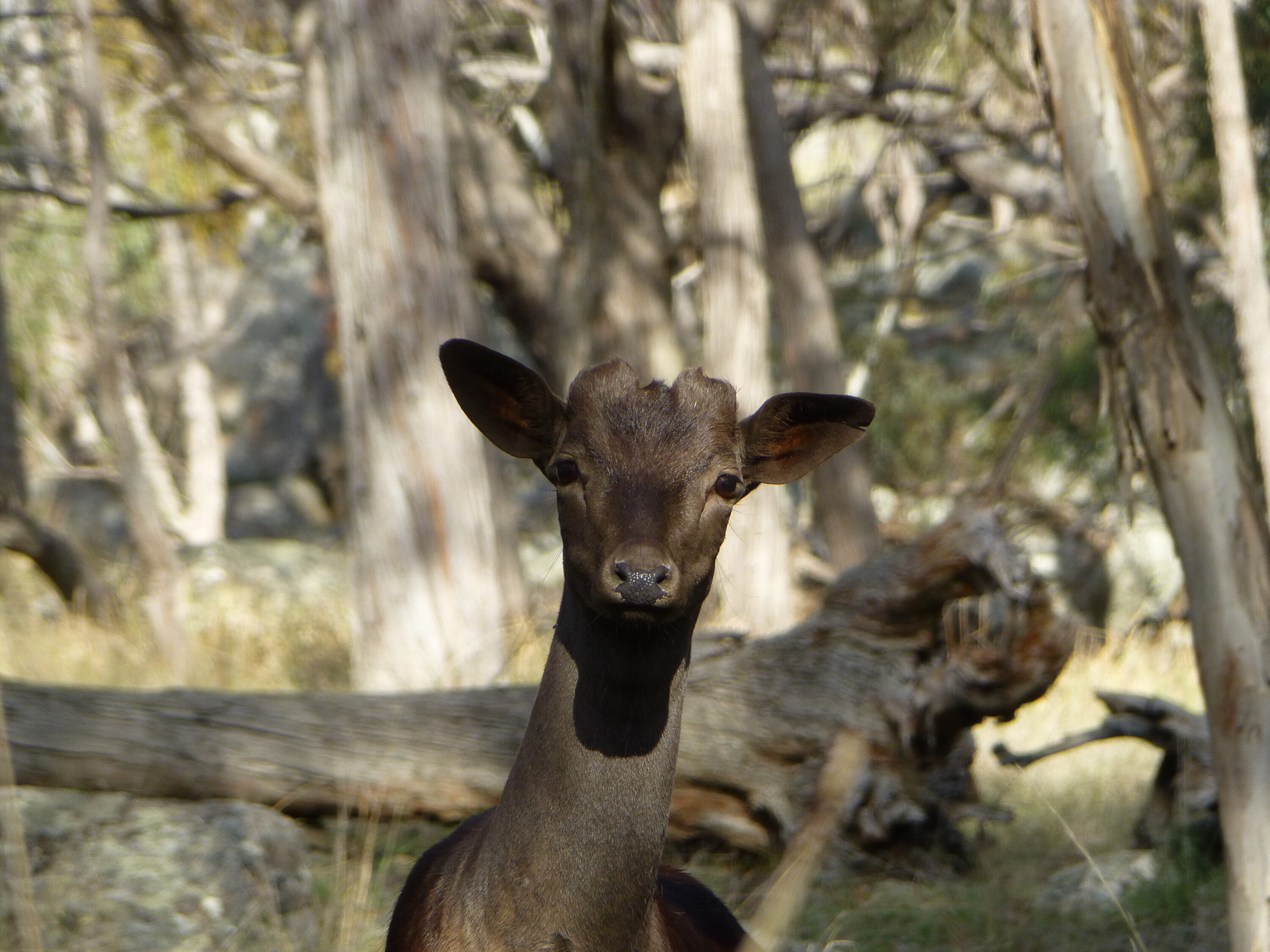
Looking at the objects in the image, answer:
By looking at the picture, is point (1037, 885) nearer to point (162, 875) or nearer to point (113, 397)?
point (162, 875)

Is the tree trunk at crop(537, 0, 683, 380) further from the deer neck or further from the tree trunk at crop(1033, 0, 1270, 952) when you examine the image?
the deer neck

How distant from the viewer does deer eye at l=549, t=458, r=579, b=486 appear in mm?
3109

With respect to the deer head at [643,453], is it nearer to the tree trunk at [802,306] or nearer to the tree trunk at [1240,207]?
the tree trunk at [1240,207]

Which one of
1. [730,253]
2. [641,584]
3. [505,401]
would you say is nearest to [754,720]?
[505,401]

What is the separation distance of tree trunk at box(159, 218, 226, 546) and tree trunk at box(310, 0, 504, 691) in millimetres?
14649

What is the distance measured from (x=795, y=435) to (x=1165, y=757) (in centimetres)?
341

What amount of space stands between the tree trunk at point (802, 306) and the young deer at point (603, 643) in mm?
8073

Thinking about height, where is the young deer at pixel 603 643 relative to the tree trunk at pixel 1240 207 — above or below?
below

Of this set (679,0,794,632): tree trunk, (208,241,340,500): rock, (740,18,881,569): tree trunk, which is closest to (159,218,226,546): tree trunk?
(208,241,340,500): rock

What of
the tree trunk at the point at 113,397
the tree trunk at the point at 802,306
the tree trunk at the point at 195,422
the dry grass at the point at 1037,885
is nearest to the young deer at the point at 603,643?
the dry grass at the point at 1037,885

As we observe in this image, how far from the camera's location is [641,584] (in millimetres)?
2746

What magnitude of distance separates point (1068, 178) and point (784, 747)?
2.66m

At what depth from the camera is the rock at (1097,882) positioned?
16.9 feet

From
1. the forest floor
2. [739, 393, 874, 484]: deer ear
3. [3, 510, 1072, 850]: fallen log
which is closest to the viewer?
[739, 393, 874, 484]: deer ear
